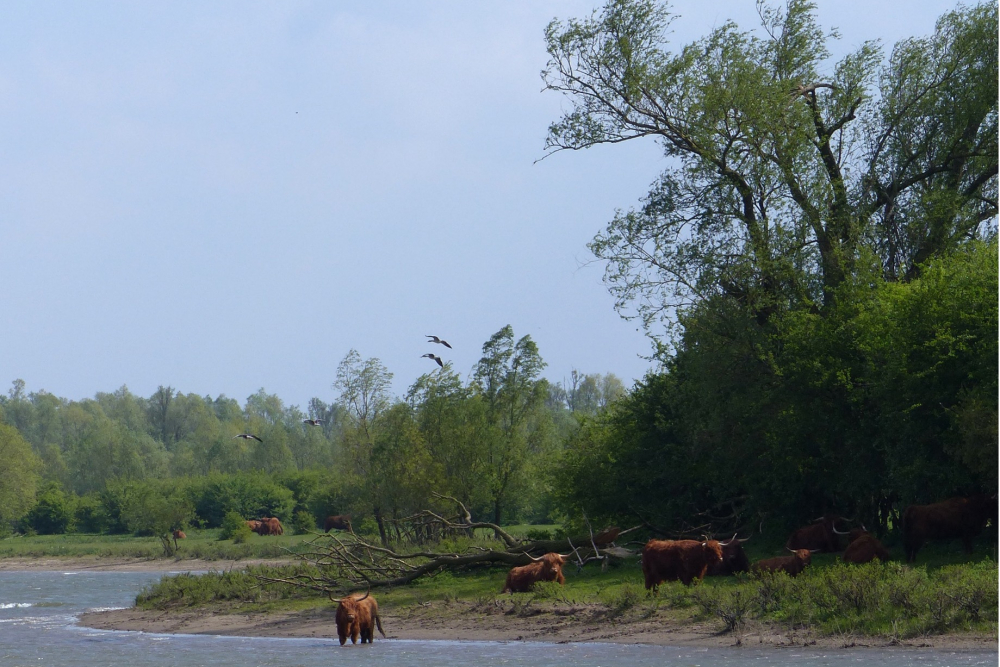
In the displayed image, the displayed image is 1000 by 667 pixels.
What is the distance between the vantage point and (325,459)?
388 feet

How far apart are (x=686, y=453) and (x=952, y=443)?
8.53 metres

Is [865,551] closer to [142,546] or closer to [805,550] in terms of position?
[805,550]

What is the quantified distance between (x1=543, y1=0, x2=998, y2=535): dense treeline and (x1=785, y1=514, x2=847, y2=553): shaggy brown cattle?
3.58 ft

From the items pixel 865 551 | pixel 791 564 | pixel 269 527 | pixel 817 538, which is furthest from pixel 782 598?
pixel 269 527

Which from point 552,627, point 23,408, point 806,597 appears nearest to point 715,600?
point 806,597

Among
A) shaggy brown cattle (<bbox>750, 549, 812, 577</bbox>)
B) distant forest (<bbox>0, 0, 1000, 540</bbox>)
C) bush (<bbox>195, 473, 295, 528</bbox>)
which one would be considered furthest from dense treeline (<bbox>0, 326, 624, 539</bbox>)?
shaggy brown cattle (<bbox>750, 549, 812, 577</bbox>)

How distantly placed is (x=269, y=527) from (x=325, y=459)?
42.7m

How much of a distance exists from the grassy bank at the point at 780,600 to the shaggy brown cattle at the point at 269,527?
50.1 metres

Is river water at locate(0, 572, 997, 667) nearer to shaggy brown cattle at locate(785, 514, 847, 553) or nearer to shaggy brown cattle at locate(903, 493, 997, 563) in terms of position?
shaggy brown cattle at locate(903, 493, 997, 563)

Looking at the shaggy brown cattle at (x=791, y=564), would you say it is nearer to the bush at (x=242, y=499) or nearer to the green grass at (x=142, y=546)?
the green grass at (x=142, y=546)

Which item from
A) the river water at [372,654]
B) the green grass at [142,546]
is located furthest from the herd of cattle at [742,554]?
the green grass at [142,546]

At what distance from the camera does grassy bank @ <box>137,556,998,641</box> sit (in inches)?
717

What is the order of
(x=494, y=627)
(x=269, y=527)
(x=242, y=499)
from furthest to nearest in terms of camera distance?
1. (x=242, y=499)
2. (x=269, y=527)
3. (x=494, y=627)

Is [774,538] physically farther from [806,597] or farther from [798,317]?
[806,597]
